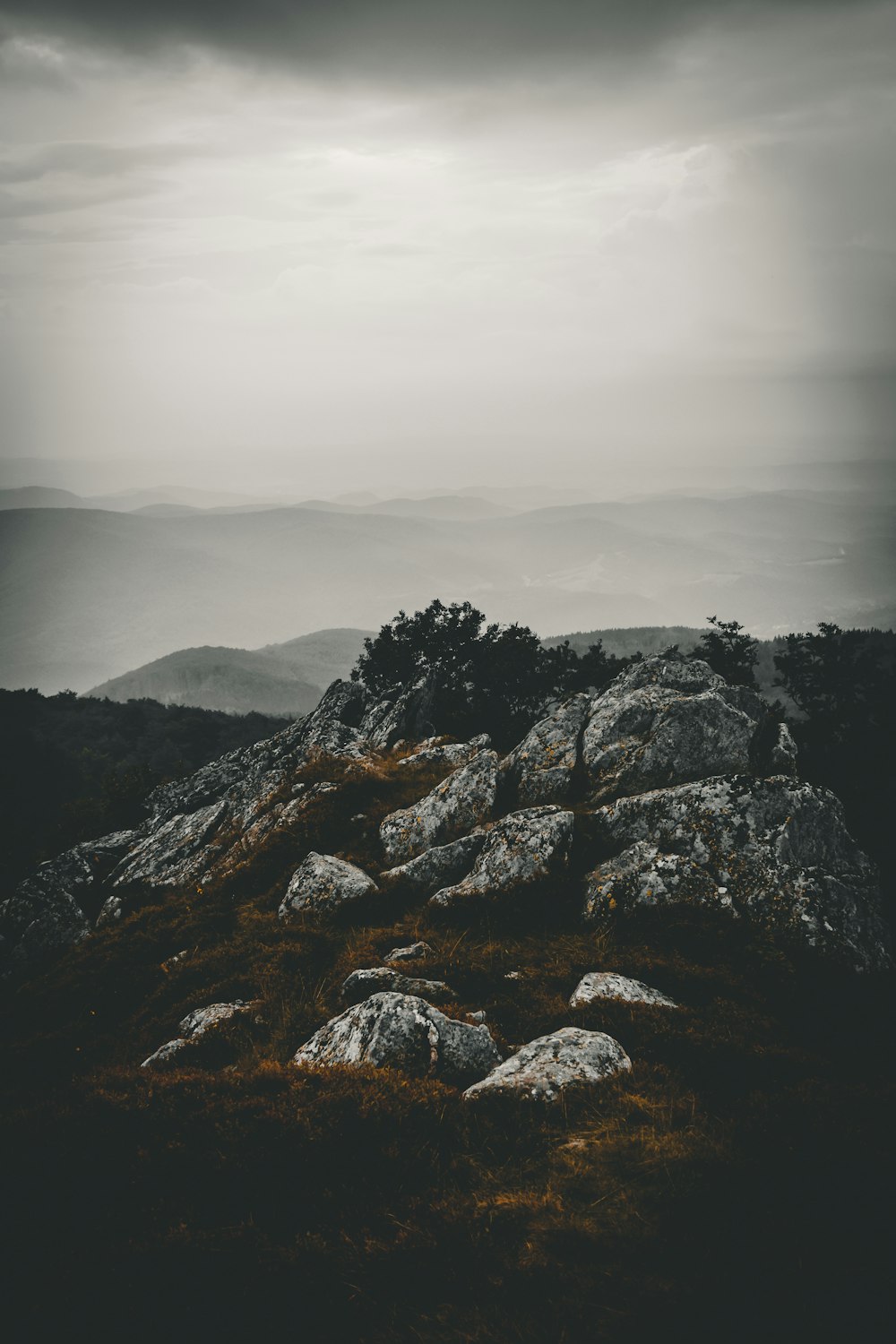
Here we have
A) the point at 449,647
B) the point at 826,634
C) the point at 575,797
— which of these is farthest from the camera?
the point at 449,647

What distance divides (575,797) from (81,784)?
9812 centimetres

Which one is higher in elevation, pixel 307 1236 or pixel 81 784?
pixel 307 1236

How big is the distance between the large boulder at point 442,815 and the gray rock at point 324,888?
1.71 m

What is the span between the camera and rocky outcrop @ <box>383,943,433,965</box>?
14.3 meters

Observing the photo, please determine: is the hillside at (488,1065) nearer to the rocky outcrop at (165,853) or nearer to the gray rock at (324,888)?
the gray rock at (324,888)

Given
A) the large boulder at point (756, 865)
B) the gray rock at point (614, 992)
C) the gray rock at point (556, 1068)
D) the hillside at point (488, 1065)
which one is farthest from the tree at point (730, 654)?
the gray rock at point (556, 1068)

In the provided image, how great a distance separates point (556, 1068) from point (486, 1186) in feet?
7.87

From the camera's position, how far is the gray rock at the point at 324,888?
58.1 ft

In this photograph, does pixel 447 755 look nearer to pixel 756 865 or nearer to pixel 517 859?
pixel 517 859

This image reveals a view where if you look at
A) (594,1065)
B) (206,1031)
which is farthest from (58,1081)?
(594,1065)

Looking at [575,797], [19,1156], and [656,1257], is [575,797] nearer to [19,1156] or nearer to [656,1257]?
[656,1257]

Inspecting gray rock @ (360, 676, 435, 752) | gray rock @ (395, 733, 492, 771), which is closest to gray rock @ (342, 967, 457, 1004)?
gray rock @ (395, 733, 492, 771)

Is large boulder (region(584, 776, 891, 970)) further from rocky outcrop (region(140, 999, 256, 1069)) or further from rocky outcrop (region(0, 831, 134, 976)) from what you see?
rocky outcrop (region(0, 831, 134, 976))

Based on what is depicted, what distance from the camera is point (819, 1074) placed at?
9.93 meters
